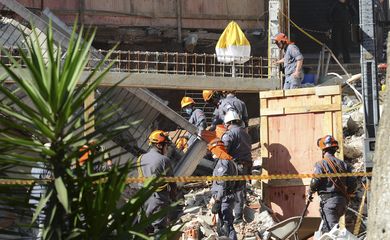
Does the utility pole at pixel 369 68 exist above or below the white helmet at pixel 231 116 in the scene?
above

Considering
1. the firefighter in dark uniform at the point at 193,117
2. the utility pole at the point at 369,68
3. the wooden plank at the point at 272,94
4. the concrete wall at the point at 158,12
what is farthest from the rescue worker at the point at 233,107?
the concrete wall at the point at 158,12

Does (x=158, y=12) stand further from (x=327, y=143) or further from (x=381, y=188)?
(x=381, y=188)

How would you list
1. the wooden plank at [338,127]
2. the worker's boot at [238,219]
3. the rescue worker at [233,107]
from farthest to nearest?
1. the rescue worker at [233,107]
2. the wooden plank at [338,127]
3. the worker's boot at [238,219]

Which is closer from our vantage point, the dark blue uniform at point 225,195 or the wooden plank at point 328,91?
the dark blue uniform at point 225,195

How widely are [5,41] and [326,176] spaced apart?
19.2 ft

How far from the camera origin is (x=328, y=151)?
1320 centimetres

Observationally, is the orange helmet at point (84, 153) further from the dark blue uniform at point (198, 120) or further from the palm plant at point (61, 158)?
the dark blue uniform at point (198, 120)

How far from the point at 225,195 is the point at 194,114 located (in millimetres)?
3765

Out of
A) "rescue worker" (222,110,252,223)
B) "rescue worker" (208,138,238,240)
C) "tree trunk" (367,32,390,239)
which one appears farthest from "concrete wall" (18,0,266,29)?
"tree trunk" (367,32,390,239)

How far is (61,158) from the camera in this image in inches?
219

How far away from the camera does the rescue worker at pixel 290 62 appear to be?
612 inches

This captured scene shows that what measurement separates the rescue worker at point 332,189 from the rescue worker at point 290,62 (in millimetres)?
2725

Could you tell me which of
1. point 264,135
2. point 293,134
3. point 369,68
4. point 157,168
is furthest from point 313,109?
point 157,168


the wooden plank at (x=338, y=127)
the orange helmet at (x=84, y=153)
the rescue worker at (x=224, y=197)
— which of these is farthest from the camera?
the wooden plank at (x=338, y=127)
